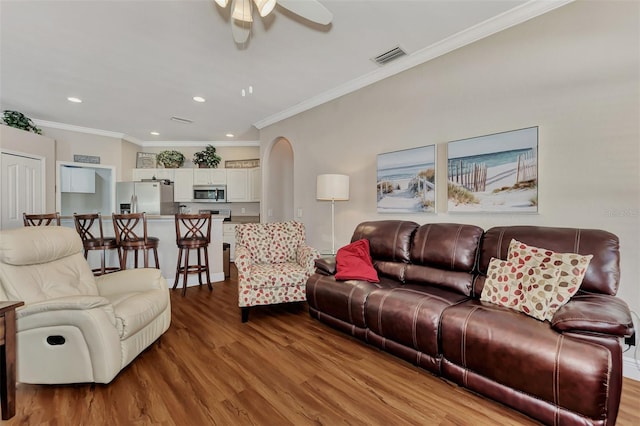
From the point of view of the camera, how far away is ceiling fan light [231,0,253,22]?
1.80 metres

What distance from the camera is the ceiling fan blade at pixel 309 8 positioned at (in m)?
1.75

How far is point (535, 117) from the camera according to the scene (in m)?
2.33

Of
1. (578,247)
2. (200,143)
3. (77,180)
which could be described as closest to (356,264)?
(578,247)

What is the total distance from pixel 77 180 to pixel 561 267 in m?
7.38

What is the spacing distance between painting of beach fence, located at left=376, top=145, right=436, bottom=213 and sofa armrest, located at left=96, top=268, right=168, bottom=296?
2442 millimetres

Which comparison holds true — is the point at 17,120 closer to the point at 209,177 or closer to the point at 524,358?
the point at 209,177

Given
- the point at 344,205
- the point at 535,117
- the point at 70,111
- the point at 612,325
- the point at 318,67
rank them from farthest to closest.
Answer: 1. the point at 70,111
2. the point at 344,205
3. the point at 318,67
4. the point at 535,117
5. the point at 612,325

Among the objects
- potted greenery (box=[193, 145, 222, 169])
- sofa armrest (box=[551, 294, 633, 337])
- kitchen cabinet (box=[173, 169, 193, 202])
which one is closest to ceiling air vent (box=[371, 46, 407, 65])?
sofa armrest (box=[551, 294, 633, 337])

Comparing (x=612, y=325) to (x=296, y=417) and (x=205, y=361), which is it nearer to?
(x=296, y=417)

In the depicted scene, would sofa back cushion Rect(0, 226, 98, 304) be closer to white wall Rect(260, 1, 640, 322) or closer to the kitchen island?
the kitchen island

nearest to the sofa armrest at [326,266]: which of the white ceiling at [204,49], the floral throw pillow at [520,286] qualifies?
the floral throw pillow at [520,286]

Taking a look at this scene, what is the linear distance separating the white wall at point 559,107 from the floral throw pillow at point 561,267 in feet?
1.78

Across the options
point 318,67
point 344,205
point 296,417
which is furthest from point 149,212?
point 296,417

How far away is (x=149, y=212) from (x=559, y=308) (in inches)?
256
